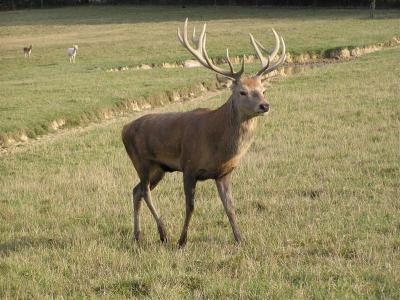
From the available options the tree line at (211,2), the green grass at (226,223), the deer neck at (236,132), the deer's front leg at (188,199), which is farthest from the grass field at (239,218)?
the tree line at (211,2)

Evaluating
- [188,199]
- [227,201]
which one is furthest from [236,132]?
[188,199]

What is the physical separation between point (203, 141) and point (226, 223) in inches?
61.5

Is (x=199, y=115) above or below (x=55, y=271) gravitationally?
above

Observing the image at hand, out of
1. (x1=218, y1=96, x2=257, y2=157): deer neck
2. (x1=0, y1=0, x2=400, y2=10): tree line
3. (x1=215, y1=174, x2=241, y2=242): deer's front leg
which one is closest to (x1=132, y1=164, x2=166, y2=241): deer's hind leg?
(x1=215, y1=174, x2=241, y2=242): deer's front leg

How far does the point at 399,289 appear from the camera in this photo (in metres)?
6.12

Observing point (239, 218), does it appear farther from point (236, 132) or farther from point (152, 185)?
point (236, 132)

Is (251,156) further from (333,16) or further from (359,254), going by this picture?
(333,16)

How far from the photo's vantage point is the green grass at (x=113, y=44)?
21.5m

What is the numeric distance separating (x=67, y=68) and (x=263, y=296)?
30057mm

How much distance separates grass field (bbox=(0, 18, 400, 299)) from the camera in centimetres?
660

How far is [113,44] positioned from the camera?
46.5 m

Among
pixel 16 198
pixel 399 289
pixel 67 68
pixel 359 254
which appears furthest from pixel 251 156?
pixel 67 68

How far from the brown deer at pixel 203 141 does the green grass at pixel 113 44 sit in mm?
9369

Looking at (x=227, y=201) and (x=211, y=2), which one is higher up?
(x=227, y=201)
